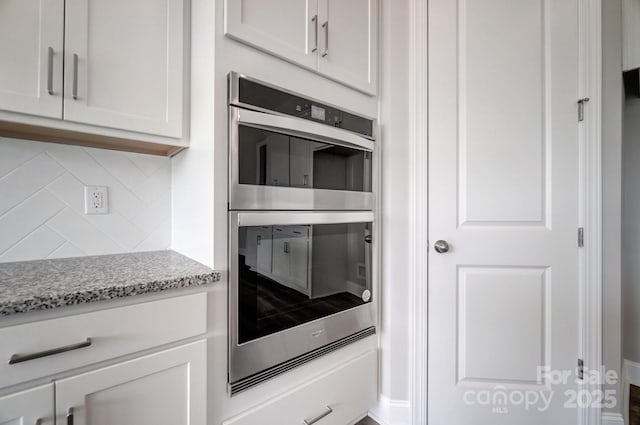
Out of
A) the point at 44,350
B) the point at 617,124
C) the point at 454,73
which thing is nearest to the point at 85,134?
the point at 44,350

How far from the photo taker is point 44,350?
2.08 ft

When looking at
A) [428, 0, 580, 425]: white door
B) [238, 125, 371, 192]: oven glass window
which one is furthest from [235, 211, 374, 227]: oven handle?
[428, 0, 580, 425]: white door

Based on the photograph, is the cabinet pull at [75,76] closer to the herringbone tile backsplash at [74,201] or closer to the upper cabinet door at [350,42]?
the herringbone tile backsplash at [74,201]

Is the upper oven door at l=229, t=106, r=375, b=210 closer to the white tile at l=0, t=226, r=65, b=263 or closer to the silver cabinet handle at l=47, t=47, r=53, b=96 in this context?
the silver cabinet handle at l=47, t=47, r=53, b=96

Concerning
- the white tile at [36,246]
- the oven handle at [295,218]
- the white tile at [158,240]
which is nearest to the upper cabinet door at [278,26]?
the oven handle at [295,218]

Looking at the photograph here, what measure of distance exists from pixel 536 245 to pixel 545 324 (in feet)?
1.26

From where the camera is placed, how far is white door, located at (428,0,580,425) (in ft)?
4.10

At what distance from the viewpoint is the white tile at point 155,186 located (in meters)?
1.23

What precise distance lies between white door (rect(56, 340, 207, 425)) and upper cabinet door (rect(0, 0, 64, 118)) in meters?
0.76

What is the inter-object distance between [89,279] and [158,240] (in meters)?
0.49

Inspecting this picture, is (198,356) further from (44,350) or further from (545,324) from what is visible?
(545,324)

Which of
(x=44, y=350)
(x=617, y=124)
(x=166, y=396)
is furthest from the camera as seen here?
(x=617, y=124)

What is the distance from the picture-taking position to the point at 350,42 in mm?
1301

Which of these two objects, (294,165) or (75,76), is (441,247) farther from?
(75,76)
